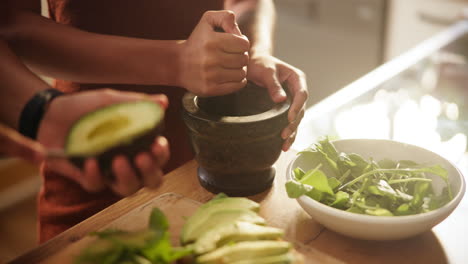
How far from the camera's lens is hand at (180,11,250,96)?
963 millimetres

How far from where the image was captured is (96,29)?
1.16m

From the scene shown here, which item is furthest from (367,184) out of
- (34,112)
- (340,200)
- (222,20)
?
(34,112)

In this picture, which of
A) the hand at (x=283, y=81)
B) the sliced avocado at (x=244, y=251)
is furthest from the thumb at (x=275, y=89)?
the sliced avocado at (x=244, y=251)

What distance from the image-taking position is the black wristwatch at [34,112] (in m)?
0.66

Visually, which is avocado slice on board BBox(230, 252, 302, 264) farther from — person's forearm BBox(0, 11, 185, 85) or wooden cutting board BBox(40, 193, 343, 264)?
person's forearm BBox(0, 11, 185, 85)

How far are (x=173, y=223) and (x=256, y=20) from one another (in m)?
0.73

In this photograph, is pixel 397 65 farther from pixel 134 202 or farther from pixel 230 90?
pixel 134 202

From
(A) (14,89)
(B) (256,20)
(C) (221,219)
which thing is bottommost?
(C) (221,219)

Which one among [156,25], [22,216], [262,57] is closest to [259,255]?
[262,57]

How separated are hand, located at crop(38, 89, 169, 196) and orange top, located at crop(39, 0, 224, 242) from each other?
0.55 metres

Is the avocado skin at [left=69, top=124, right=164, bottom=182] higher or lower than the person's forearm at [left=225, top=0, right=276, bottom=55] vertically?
higher

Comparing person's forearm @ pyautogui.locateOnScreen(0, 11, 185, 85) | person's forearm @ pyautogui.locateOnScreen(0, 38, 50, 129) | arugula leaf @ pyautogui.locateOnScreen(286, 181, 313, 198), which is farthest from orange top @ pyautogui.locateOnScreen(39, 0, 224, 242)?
arugula leaf @ pyautogui.locateOnScreen(286, 181, 313, 198)

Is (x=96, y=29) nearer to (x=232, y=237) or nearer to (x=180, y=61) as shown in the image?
(x=180, y=61)

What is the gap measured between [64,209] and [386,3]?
231cm
